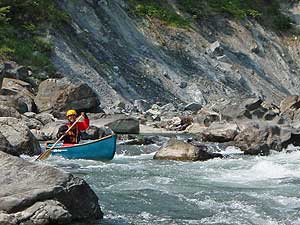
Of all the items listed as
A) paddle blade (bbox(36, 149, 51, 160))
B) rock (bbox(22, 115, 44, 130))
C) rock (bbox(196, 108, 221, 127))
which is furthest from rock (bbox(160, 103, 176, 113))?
paddle blade (bbox(36, 149, 51, 160))

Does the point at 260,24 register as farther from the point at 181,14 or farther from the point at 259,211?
the point at 259,211

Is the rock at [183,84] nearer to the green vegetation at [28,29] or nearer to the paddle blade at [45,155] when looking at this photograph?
the green vegetation at [28,29]

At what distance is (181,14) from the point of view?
133 ft

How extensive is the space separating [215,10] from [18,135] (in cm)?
2973

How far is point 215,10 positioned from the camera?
42344 millimetres

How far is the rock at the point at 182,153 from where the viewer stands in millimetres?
15461

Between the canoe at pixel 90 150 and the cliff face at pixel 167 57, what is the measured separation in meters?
11.2

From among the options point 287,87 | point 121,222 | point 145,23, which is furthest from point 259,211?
point 287,87

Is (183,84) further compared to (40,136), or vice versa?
(183,84)

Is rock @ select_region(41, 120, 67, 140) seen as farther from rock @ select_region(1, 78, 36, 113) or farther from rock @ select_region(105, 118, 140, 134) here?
rock @ select_region(1, 78, 36, 113)

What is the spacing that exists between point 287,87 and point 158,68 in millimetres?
11361

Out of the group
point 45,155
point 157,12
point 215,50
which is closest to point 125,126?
point 45,155

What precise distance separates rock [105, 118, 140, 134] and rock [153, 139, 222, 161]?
551cm

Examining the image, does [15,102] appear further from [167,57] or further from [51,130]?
[167,57]
